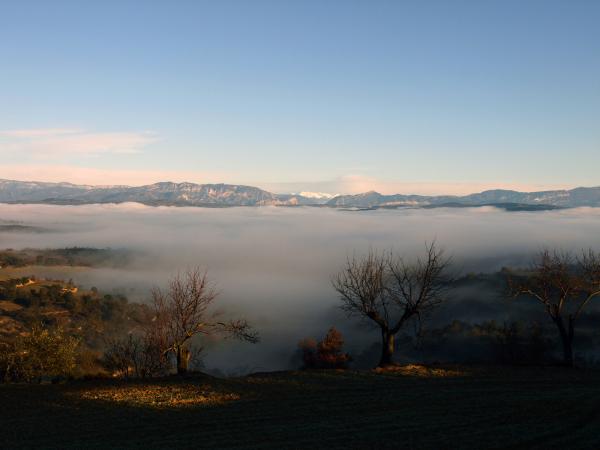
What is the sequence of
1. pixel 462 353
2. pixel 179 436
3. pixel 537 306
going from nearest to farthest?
pixel 179 436
pixel 462 353
pixel 537 306

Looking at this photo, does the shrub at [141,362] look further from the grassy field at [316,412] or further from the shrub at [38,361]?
the grassy field at [316,412]

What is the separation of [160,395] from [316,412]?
9583 millimetres

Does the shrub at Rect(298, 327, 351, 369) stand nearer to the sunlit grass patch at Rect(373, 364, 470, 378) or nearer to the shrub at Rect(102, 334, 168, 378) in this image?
the shrub at Rect(102, 334, 168, 378)

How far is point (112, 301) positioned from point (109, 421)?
6913 inches

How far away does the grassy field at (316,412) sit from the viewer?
20766 millimetres

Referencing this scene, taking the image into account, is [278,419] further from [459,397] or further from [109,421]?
[459,397]

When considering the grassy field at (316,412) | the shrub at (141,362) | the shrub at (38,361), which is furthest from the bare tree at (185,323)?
the shrub at (38,361)

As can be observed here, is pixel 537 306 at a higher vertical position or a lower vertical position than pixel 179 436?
lower

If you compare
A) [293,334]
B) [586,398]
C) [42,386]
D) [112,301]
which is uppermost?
[586,398]

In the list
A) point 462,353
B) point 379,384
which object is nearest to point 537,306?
point 462,353

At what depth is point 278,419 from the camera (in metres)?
24.1

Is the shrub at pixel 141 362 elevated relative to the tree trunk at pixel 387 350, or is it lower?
lower

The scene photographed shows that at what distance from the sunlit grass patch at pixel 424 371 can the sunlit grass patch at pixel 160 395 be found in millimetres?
11798

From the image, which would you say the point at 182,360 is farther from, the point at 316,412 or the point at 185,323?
the point at 316,412
